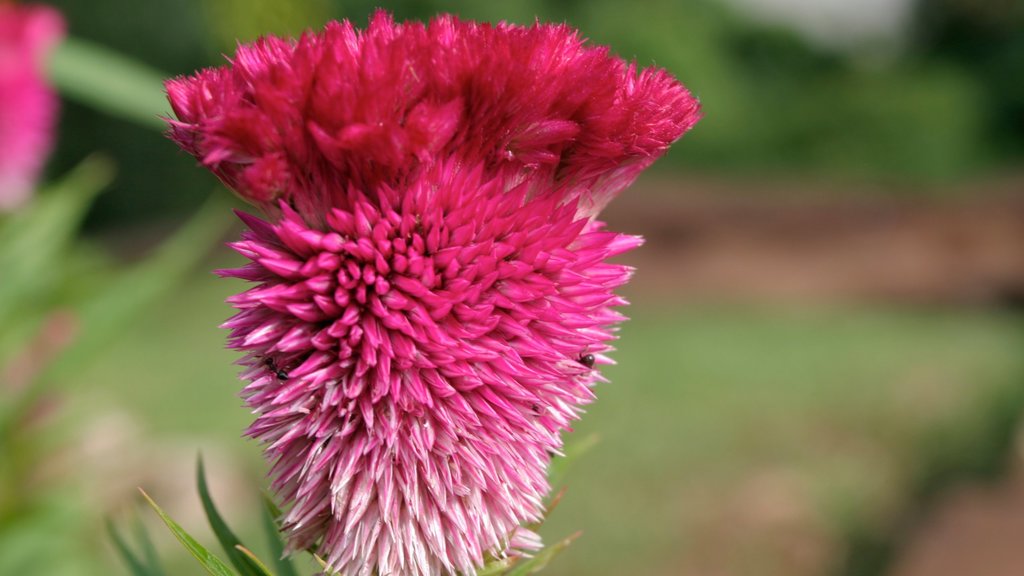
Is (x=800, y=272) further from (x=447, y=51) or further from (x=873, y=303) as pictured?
(x=447, y=51)

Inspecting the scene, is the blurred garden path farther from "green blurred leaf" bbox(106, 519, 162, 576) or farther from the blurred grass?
"green blurred leaf" bbox(106, 519, 162, 576)

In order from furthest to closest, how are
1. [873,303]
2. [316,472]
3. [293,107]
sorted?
[873,303] → [316,472] → [293,107]

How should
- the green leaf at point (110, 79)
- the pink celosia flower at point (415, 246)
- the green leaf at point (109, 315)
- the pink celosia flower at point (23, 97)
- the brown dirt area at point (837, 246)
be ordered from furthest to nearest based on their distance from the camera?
the brown dirt area at point (837, 246) → the pink celosia flower at point (23, 97) → the green leaf at point (109, 315) → the green leaf at point (110, 79) → the pink celosia flower at point (415, 246)

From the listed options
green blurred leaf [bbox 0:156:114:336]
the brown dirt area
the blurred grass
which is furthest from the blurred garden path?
green blurred leaf [bbox 0:156:114:336]

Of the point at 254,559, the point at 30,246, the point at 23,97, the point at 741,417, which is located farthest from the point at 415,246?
the point at 741,417

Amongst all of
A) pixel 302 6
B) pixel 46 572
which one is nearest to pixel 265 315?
pixel 46 572

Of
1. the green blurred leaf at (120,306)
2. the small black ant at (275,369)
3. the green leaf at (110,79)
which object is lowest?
the small black ant at (275,369)

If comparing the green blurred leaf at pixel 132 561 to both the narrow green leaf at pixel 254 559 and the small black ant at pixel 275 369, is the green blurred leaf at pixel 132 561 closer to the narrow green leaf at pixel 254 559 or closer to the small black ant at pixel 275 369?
the narrow green leaf at pixel 254 559

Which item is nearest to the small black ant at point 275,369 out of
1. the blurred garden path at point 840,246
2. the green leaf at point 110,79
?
the green leaf at point 110,79
